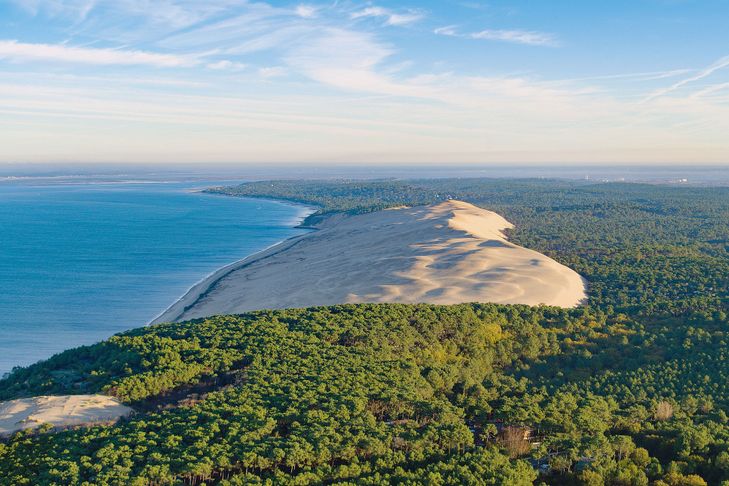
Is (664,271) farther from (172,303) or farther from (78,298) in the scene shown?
(78,298)

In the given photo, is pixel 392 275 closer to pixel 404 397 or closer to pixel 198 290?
pixel 198 290

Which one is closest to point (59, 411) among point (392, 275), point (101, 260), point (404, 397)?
point (404, 397)

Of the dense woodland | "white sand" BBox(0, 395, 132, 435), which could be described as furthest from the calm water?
the dense woodland

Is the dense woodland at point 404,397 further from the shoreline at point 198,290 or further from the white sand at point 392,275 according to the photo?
the shoreline at point 198,290

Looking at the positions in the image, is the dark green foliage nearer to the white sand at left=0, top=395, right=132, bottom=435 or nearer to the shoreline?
the shoreline

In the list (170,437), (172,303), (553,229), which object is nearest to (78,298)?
(172,303)

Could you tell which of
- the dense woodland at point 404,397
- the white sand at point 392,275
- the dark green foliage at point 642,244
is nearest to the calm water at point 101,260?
the white sand at point 392,275
